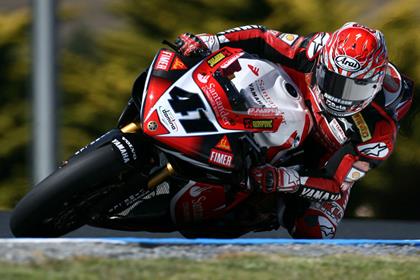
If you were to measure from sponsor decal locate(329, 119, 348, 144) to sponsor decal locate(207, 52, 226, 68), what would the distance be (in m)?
0.56

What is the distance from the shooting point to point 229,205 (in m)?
4.78

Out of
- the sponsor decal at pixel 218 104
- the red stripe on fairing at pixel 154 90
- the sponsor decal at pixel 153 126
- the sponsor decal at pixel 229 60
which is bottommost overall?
the sponsor decal at pixel 153 126

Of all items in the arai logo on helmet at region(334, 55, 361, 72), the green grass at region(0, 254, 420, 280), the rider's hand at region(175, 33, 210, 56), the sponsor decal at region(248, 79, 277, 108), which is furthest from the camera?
the rider's hand at region(175, 33, 210, 56)

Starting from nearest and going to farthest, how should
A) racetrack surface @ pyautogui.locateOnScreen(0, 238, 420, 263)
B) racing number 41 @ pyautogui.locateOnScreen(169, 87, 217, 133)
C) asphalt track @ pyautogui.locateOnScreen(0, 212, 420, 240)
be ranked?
racetrack surface @ pyautogui.locateOnScreen(0, 238, 420, 263)
racing number 41 @ pyautogui.locateOnScreen(169, 87, 217, 133)
asphalt track @ pyautogui.locateOnScreen(0, 212, 420, 240)

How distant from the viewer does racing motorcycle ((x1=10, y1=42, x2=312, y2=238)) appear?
418 centimetres

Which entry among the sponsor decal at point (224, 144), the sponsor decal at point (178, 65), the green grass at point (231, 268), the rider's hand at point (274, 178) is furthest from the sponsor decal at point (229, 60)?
the green grass at point (231, 268)

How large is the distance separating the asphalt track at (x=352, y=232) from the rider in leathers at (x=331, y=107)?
578 millimetres

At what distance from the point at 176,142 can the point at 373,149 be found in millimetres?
979

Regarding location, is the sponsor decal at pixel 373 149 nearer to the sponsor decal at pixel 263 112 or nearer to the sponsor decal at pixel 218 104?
the sponsor decal at pixel 263 112

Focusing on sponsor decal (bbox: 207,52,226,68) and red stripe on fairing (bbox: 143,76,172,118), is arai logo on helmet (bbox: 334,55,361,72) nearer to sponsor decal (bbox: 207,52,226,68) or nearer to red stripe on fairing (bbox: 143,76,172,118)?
sponsor decal (bbox: 207,52,226,68)

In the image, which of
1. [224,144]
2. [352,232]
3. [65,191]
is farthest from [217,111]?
[352,232]

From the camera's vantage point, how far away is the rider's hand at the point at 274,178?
4.43 meters

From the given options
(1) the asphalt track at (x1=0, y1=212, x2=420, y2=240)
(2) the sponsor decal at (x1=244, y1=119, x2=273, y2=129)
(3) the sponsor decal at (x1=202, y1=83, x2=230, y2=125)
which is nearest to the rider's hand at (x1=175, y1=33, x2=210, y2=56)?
(3) the sponsor decal at (x1=202, y1=83, x2=230, y2=125)

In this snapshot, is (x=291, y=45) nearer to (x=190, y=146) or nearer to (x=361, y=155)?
(x=361, y=155)
